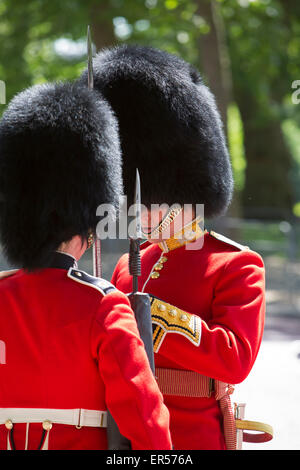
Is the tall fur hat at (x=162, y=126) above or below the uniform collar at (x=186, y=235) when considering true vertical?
above

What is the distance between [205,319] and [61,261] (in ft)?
2.16

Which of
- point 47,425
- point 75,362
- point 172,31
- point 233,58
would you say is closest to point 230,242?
point 75,362

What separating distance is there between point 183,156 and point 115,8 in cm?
1033

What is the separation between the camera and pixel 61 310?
2008 millimetres

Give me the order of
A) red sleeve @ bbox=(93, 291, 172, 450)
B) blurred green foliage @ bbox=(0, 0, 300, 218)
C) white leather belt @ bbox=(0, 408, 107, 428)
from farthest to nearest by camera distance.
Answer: blurred green foliage @ bbox=(0, 0, 300, 218)
white leather belt @ bbox=(0, 408, 107, 428)
red sleeve @ bbox=(93, 291, 172, 450)

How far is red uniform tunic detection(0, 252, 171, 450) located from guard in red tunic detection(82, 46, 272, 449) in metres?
0.38

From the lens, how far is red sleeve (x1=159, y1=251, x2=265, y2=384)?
230cm

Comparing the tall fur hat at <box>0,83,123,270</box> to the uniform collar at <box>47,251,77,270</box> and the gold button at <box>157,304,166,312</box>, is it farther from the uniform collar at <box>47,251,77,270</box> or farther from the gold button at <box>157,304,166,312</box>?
the gold button at <box>157,304,166,312</box>

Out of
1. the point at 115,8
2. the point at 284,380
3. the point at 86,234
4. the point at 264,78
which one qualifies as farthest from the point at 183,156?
the point at 264,78

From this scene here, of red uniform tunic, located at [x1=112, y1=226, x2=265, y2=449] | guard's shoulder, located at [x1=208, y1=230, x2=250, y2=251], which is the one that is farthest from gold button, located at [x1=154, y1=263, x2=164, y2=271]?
guard's shoulder, located at [x1=208, y1=230, x2=250, y2=251]

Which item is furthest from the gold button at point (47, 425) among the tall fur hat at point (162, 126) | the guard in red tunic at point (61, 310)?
the tall fur hat at point (162, 126)

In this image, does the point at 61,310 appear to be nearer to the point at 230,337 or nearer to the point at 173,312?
the point at 173,312

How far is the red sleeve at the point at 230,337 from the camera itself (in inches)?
90.6

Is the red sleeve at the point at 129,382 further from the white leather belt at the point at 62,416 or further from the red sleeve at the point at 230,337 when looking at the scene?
the red sleeve at the point at 230,337
